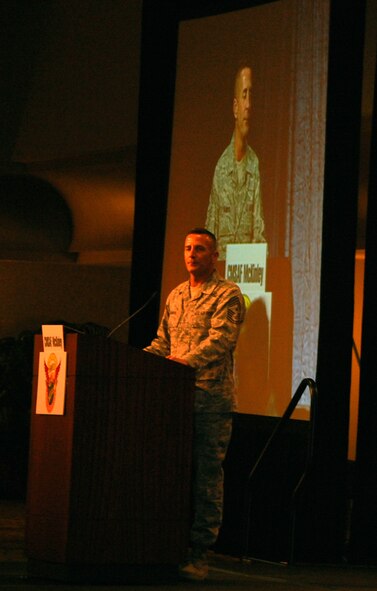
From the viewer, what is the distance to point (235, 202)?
6.09 m

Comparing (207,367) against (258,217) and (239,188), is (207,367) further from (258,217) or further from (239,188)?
(239,188)

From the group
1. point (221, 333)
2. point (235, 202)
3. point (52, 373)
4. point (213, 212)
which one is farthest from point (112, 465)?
point (213, 212)

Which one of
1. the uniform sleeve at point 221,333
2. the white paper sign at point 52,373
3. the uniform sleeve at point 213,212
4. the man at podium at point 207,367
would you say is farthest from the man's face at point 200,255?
the uniform sleeve at point 213,212

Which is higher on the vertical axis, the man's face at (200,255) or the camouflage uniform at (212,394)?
the man's face at (200,255)

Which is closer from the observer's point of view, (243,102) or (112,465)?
(112,465)

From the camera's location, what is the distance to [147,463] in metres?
4.53

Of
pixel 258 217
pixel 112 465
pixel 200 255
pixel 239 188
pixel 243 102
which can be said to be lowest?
pixel 112 465

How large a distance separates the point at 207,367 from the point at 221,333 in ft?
0.50

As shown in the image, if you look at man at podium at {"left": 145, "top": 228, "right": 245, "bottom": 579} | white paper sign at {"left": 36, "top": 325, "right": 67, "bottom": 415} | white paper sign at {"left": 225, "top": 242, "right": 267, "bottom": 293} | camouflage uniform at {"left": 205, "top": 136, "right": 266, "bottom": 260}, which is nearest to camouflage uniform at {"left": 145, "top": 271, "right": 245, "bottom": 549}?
man at podium at {"left": 145, "top": 228, "right": 245, "bottom": 579}

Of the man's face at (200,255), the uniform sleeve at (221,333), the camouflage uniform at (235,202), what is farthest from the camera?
the camouflage uniform at (235,202)

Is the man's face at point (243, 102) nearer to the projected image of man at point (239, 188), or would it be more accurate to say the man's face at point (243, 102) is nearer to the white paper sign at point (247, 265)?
the projected image of man at point (239, 188)

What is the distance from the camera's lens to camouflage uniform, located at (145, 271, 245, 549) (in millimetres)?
4820

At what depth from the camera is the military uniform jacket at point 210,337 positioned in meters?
4.82

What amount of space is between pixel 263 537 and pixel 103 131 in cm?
446
